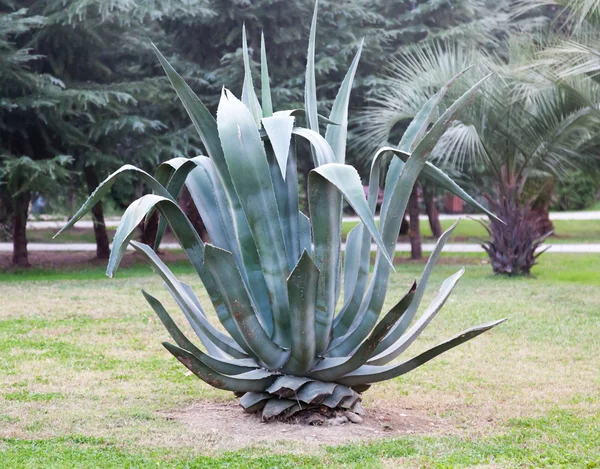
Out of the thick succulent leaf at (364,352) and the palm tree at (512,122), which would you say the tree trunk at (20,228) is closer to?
the palm tree at (512,122)

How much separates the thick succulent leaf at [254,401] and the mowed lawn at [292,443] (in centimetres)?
34

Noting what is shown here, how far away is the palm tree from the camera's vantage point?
11562 millimetres

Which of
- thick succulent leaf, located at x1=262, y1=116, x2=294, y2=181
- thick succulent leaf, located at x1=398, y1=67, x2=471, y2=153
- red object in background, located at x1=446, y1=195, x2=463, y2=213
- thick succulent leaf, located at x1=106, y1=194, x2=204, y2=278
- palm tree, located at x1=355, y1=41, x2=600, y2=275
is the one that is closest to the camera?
thick succulent leaf, located at x1=106, y1=194, x2=204, y2=278

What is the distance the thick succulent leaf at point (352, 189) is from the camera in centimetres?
359

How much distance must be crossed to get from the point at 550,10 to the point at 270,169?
65.7 ft

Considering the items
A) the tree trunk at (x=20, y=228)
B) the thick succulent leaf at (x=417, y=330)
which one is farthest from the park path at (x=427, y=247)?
the thick succulent leaf at (x=417, y=330)

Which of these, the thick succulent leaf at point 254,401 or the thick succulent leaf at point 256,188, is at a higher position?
the thick succulent leaf at point 256,188

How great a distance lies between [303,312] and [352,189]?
867mm

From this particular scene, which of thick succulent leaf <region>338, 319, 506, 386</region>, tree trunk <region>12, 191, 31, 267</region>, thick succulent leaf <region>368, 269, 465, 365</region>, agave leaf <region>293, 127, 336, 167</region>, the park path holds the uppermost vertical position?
agave leaf <region>293, 127, 336, 167</region>

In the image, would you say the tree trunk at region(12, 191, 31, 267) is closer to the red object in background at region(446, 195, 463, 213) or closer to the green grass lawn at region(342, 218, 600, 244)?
the green grass lawn at region(342, 218, 600, 244)

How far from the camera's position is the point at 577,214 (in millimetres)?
30688

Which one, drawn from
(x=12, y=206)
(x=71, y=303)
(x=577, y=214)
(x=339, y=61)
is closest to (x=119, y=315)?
(x=71, y=303)

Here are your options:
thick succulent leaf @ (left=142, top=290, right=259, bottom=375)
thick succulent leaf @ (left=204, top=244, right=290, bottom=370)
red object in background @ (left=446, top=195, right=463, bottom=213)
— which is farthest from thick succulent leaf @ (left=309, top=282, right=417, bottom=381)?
red object in background @ (left=446, top=195, right=463, bottom=213)

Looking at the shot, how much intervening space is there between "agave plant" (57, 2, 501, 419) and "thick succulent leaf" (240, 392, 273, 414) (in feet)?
0.04
